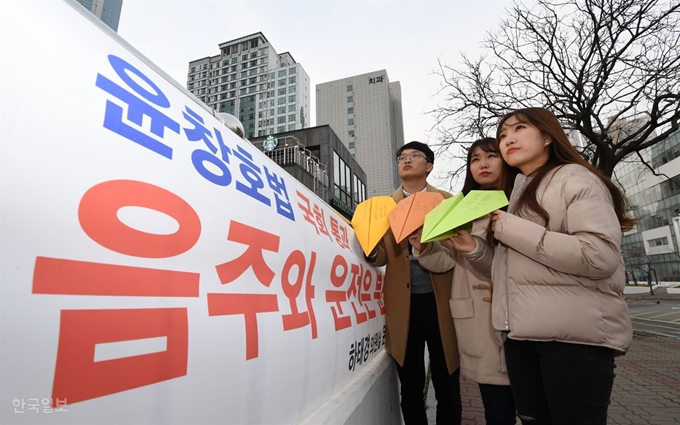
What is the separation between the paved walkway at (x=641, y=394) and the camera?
320cm

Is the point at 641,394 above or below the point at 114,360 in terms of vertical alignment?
below

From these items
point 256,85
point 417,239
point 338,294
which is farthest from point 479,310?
point 256,85

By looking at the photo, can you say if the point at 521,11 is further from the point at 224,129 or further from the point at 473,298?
the point at 224,129

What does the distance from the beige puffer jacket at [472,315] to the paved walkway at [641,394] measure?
1445 mm

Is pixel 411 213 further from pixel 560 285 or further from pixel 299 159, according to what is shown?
pixel 299 159

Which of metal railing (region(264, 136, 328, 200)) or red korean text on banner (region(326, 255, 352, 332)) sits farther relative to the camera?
metal railing (region(264, 136, 328, 200))

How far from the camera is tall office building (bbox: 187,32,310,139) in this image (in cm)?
6438

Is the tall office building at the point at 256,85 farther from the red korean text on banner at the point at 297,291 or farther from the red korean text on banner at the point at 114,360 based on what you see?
the red korean text on banner at the point at 114,360

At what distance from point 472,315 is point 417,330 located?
18.1 inches

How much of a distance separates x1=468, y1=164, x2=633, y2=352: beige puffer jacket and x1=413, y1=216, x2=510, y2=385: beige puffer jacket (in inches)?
10.2

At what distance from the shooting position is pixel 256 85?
66.1 metres

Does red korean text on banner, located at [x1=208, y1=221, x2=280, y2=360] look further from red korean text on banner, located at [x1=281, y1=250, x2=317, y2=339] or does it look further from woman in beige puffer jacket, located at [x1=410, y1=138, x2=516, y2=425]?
woman in beige puffer jacket, located at [x1=410, y1=138, x2=516, y2=425]

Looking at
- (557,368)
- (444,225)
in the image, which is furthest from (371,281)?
(557,368)

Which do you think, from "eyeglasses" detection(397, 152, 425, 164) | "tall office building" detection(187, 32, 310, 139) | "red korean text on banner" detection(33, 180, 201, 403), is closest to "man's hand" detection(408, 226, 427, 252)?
"eyeglasses" detection(397, 152, 425, 164)
